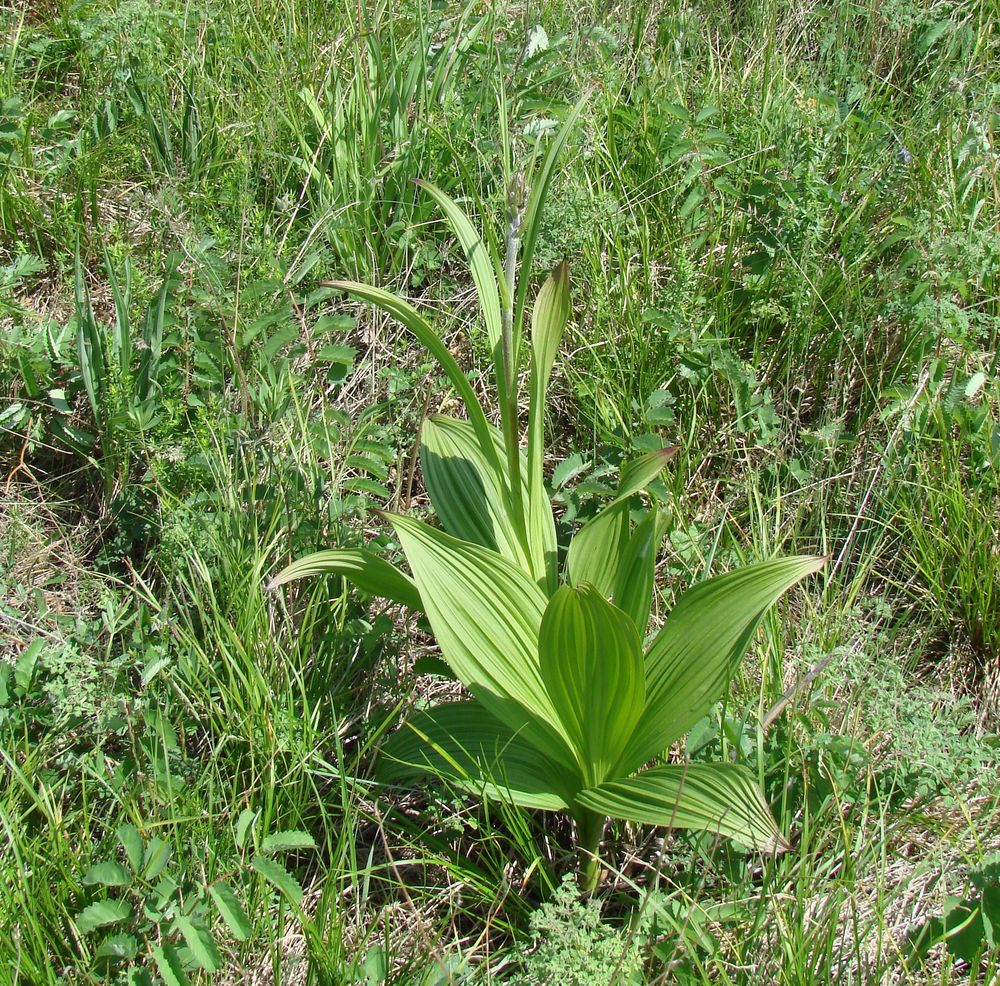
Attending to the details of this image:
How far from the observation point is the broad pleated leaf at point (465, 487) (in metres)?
1.91

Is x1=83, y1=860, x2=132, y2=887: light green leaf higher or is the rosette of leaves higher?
the rosette of leaves

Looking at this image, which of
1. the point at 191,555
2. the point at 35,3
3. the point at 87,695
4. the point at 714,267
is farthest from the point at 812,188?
the point at 35,3

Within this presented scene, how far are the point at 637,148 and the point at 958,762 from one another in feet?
6.20

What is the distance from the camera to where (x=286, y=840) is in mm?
1717

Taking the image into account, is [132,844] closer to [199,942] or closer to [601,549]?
[199,942]

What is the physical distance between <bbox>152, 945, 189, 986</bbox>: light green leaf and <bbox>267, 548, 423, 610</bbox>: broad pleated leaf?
60 centimetres

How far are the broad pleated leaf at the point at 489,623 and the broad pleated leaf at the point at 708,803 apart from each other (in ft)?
0.54

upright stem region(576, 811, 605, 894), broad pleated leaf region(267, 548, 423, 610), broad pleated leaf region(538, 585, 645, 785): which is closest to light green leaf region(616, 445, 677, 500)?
broad pleated leaf region(538, 585, 645, 785)

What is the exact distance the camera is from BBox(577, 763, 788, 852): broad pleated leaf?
1.58m

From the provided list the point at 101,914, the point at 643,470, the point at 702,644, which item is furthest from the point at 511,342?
the point at 101,914

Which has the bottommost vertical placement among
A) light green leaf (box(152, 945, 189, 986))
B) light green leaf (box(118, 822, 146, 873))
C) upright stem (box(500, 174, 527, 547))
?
light green leaf (box(152, 945, 189, 986))

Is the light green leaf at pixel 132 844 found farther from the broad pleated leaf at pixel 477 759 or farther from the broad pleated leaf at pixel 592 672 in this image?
the broad pleated leaf at pixel 592 672

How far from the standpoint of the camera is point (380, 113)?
2.88m

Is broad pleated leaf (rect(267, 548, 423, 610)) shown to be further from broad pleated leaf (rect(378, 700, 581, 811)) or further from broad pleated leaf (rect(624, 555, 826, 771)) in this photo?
broad pleated leaf (rect(624, 555, 826, 771))
